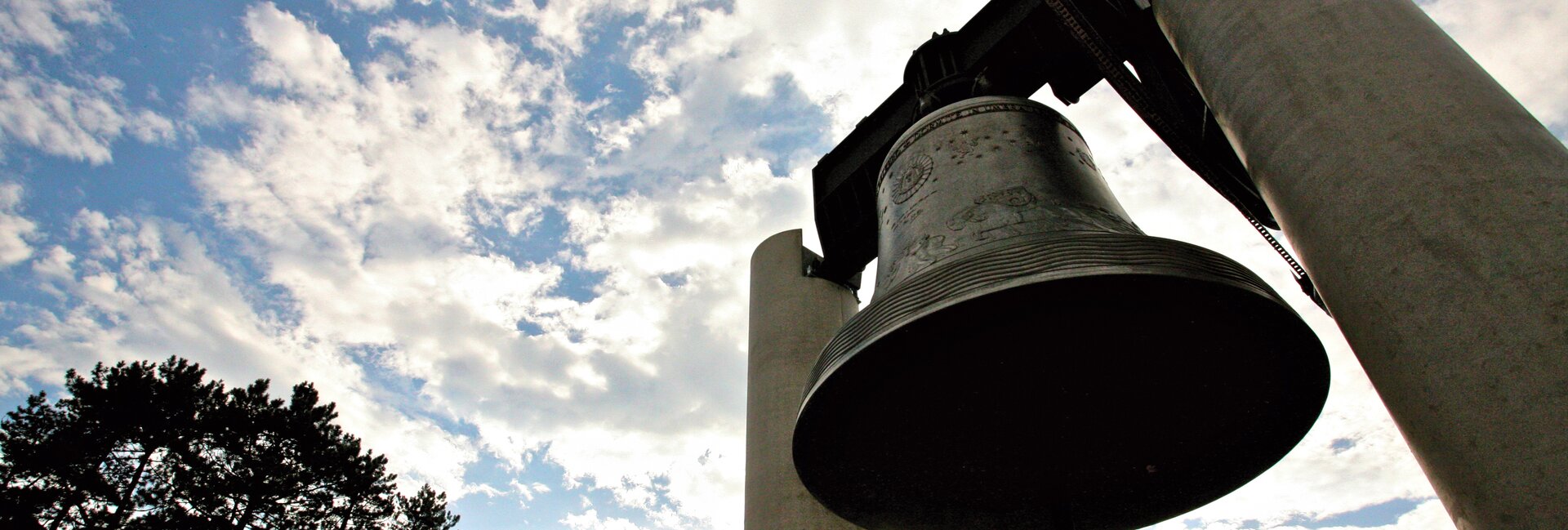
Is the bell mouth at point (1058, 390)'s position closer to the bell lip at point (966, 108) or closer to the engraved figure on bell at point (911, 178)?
the engraved figure on bell at point (911, 178)

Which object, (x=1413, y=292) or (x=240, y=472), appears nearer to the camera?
(x=1413, y=292)

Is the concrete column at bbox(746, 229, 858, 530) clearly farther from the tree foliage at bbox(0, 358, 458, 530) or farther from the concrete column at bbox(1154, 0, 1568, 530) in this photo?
the tree foliage at bbox(0, 358, 458, 530)

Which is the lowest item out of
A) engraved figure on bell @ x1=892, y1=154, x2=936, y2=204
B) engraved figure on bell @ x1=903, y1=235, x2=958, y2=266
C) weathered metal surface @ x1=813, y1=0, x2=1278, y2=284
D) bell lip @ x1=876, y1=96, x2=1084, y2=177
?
engraved figure on bell @ x1=903, y1=235, x2=958, y2=266

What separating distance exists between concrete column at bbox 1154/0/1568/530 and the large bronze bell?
1.11ft

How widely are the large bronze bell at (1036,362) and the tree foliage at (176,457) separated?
22764 millimetres

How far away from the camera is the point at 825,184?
9.16 metres

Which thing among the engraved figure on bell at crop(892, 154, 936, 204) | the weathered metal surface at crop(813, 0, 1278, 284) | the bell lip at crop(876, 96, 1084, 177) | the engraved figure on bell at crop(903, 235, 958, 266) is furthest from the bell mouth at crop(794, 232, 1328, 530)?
the weathered metal surface at crop(813, 0, 1278, 284)

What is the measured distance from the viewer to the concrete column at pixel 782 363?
25.4ft

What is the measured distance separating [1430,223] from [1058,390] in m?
1.38

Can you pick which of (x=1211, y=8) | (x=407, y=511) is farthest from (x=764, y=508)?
(x=407, y=511)

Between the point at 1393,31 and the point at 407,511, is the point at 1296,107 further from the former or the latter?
the point at 407,511

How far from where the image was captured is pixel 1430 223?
7.25 ft

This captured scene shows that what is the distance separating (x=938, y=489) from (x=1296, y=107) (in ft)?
7.08

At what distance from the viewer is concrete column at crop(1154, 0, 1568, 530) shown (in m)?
1.87
